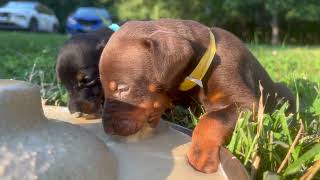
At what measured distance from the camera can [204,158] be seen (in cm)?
239

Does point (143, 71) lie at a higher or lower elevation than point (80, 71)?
higher

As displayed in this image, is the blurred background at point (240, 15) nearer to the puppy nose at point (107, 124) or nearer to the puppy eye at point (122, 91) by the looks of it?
the puppy eye at point (122, 91)

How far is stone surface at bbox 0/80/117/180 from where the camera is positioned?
1.93 metres

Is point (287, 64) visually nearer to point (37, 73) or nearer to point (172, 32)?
point (37, 73)

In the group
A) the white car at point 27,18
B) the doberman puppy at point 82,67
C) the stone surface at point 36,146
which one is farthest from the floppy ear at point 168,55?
the white car at point 27,18

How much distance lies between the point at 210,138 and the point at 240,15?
27.4 metres

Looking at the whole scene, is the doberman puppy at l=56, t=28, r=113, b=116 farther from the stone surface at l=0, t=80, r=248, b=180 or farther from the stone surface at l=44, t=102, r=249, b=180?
the stone surface at l=0, t=80, r=248, b=180

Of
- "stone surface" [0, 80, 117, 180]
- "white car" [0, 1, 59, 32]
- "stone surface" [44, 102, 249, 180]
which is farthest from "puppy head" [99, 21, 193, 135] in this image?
"white car" [0, 1, 59, 32]

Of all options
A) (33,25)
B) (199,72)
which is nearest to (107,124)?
(199,72)

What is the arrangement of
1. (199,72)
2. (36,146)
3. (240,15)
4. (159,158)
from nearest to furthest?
(36,146) < (159,158) < (199,72) < (240,15)

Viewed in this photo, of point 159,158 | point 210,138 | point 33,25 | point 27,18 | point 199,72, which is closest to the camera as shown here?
point 159,158

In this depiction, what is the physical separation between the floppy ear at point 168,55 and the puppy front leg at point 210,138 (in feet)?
0.80

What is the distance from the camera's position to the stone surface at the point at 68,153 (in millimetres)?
1954

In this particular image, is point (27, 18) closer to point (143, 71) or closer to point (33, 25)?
point (33, 25)
